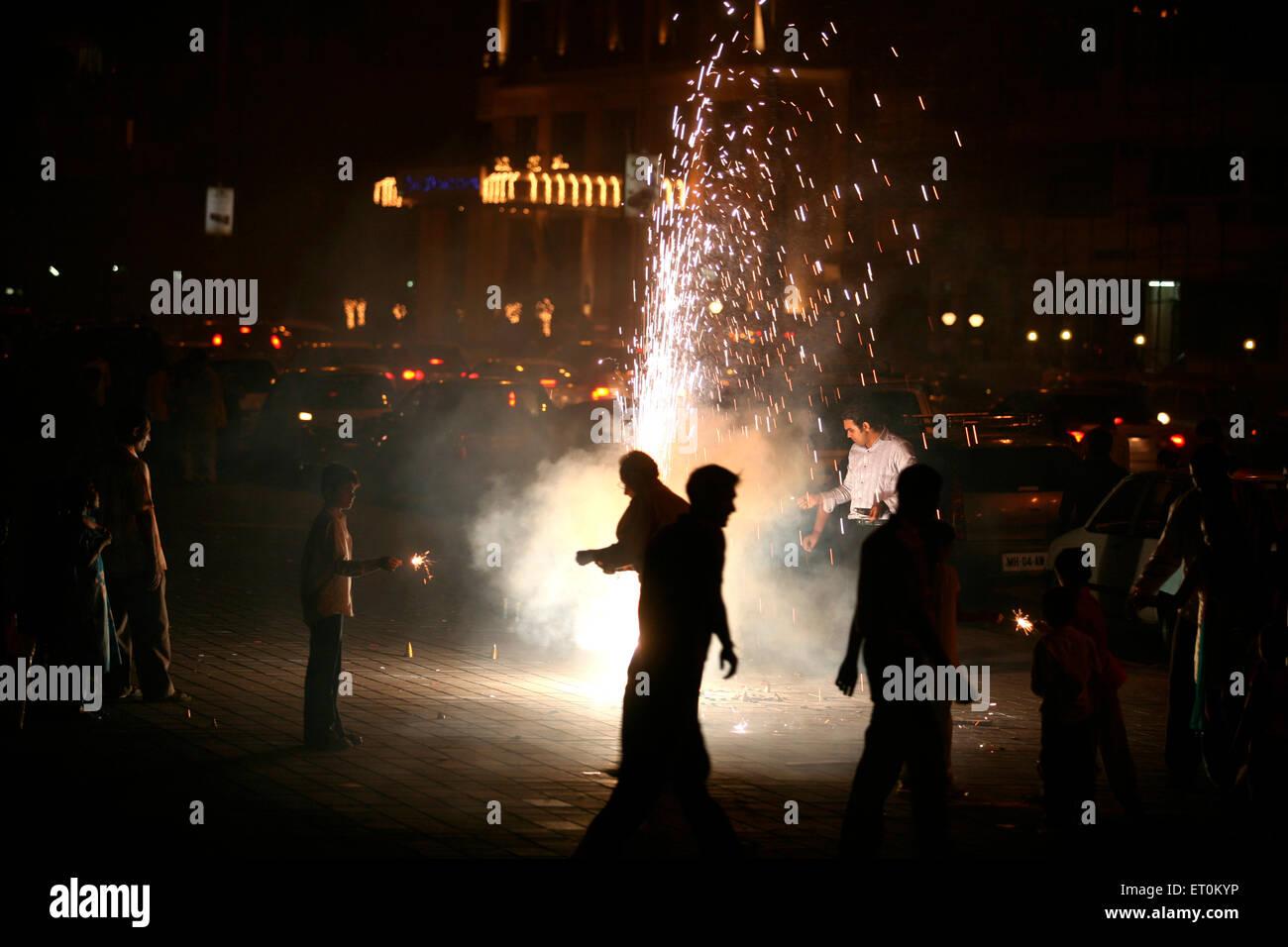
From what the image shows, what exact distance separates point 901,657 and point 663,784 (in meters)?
0.97

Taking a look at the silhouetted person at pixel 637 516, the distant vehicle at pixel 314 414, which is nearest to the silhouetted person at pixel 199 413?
the distant vehicle at pixel 314 414

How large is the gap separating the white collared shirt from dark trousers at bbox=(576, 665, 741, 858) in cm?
536

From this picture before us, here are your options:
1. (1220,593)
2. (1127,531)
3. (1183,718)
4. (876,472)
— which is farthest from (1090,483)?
(1220,593)

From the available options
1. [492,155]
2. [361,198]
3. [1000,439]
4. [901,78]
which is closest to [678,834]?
[1000,439]

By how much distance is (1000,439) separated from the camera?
17.1m

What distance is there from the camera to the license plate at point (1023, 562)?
12.6 metres

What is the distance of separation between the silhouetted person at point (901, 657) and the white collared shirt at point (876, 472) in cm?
479

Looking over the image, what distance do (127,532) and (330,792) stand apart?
259 cm

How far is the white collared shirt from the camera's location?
35.0ft

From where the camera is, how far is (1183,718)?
23.6ft

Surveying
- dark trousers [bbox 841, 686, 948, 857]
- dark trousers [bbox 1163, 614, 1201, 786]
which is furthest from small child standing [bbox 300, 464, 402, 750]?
dark trousers [bbox 1163, 614, 1201, 786]

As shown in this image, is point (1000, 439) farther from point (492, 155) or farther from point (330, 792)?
point (492, 155)

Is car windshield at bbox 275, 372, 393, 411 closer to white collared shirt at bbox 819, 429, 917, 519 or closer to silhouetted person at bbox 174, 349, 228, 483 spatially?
silhouetted person at bbox 174, 349, 228, 483

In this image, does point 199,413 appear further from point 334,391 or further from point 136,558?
point 136,558
